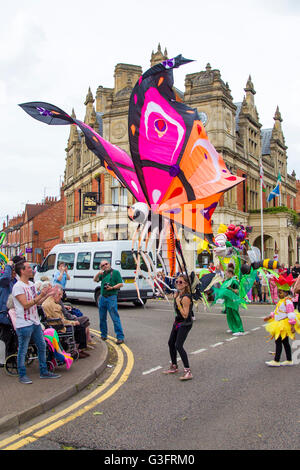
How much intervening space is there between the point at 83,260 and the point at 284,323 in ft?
35.8

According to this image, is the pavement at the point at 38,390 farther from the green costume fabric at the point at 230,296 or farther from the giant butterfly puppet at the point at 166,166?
the green costume fabric at the point at 230,296

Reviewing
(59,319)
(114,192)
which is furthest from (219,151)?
(59,319)

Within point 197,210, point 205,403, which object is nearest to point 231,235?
point 197,210

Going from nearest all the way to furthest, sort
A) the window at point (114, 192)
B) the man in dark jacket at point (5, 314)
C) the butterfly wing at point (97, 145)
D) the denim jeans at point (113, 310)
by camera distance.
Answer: the man in dark jacket at point (5, 314) → the denim jeans at point (113, 310) → the butterfly wing at point (97, 145) → the window at point (114, 192)

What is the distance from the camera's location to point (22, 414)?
5.02 metres

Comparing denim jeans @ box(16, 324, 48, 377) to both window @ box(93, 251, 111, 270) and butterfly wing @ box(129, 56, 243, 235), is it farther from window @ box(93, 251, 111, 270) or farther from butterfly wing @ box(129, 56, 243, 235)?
window @ box(93, 251, 111, 270)

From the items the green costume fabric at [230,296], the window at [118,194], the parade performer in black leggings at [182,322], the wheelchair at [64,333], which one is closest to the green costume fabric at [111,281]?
the wheelchair at [64,333]

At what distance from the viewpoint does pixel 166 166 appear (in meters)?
9.47

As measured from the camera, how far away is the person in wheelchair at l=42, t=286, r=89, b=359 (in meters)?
7.72

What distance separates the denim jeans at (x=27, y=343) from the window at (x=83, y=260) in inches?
402

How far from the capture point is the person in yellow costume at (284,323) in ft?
24.2

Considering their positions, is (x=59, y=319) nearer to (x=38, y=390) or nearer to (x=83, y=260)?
(x=38, y=390)

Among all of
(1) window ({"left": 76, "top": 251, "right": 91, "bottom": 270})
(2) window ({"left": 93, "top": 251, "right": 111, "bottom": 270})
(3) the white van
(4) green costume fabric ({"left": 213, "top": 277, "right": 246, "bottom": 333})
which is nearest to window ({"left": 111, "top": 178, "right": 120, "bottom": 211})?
(3) the white van
